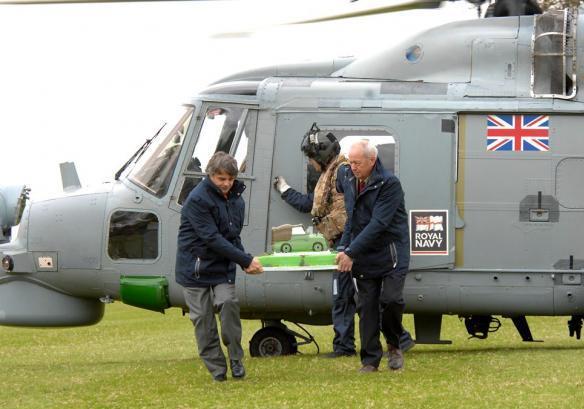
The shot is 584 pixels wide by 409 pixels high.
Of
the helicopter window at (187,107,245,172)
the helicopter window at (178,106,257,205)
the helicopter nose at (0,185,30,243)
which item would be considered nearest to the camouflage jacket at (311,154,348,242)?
the helicopter window at (178,106,257,205)

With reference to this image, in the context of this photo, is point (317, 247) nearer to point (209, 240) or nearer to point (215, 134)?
point (215, 134)

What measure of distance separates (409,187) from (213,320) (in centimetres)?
279

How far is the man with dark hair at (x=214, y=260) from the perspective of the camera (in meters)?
10.1

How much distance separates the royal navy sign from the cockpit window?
2.36 m

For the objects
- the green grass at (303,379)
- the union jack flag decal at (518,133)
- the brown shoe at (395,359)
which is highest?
the union jack flag decal at (518,133)

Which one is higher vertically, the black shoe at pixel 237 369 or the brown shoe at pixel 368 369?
the brown shoe at pixel 368 369

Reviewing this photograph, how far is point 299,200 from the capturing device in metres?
12.2

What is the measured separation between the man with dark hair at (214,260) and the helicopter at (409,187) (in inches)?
62.5

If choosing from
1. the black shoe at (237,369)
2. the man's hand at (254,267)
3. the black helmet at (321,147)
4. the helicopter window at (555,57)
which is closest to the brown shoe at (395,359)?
the black shoe at (237,369)

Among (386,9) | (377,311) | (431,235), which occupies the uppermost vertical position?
(386,9)

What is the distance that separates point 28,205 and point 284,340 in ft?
9.49

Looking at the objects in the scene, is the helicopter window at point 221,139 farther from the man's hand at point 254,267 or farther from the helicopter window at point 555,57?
the helicopter window at point 555,57

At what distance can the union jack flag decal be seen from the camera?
12172 millimetres

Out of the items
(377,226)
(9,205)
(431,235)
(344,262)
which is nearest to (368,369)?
(344,262)
